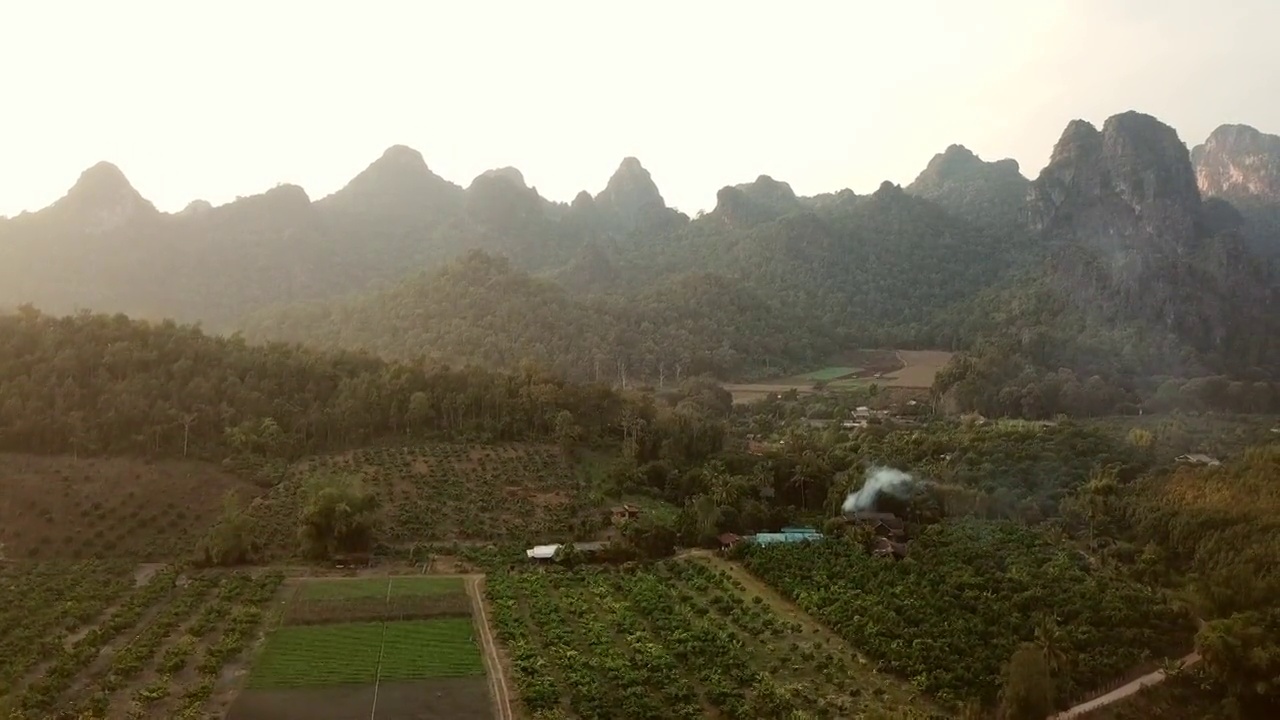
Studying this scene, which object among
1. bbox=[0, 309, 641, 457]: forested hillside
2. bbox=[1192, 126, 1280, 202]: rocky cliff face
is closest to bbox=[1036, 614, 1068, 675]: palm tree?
bbox=[0, 309, 641, 457]: forested hillside

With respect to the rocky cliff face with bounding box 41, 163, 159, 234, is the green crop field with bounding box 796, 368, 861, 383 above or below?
below

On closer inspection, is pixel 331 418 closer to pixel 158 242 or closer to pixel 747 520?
pixel 747 520

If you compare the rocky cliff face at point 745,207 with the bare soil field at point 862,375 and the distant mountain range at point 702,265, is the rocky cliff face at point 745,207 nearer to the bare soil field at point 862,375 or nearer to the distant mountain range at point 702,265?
the distant mountain range at point 702,265

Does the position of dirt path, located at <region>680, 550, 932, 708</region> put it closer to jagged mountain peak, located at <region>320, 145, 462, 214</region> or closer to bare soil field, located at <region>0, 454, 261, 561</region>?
bare soil field, located at <region>0, 454, 261, 561</region>

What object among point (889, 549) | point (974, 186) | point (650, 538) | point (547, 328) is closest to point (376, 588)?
point (650, 538)

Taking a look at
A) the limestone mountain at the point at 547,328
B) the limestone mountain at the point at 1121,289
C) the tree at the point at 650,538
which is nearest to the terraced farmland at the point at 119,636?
the tree at the point at 650,538

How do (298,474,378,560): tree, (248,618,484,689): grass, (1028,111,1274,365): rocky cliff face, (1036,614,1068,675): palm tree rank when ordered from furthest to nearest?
1. (1028,111,1274,365): rocky cliff face
2. (298,474,378,560): tree
3. (1036,614,1068,675): palm tree
4. (248,618,484,689): grass

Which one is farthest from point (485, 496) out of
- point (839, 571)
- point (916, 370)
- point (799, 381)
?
point (916, 370)
